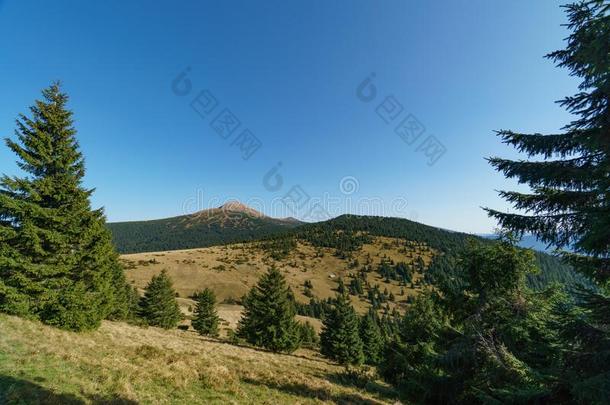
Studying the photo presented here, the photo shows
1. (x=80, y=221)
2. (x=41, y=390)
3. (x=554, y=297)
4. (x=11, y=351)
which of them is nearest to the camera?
(x=41, y=390)

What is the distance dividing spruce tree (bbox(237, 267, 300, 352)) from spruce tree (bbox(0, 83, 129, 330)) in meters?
21.6

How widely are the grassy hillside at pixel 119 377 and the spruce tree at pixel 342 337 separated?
26144mm

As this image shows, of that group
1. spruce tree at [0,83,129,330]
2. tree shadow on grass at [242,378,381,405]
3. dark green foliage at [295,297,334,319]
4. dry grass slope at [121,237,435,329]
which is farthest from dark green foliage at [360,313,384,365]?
dark green foliage at [295,297,334,319]

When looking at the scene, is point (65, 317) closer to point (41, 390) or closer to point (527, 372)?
point (41, 390)

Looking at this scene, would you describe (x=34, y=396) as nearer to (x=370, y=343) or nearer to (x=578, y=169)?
(x=578, y=169)

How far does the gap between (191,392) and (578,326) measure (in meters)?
12.1

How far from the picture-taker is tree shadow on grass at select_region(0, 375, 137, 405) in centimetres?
706

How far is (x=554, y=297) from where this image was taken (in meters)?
11.0

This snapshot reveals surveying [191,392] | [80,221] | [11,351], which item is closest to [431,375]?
[191,392]

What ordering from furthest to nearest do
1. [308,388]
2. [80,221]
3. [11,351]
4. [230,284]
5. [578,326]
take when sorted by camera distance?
[230,284] < [80,221] < [308,388] < [11,351] < [578,326]

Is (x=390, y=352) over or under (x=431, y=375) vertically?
under

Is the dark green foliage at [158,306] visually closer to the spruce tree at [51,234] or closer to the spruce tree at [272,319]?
the spruce tree at [272,319]

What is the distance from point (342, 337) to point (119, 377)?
121 feet

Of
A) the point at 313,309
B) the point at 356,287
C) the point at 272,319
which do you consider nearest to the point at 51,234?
the point at 272,319
